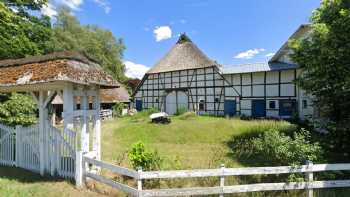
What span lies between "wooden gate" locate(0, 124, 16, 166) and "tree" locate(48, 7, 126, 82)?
2415 cm

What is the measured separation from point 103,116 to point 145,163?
21.9 m

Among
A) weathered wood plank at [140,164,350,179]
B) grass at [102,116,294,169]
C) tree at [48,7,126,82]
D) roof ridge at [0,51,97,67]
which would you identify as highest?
tree at [48,7,126,82]

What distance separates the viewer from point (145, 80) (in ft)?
101

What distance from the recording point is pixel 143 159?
702 cm

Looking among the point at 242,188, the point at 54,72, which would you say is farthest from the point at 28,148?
the point at 242,188

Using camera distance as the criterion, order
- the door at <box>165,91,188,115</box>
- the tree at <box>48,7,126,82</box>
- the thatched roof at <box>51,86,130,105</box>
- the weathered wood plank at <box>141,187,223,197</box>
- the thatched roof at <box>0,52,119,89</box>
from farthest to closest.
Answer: the tree at <box>48,7,126,82</box> → the thatched roof at <box>51,86,130,105</box> → the door at <box>165,91,188,115</box> → the thatched roof at <box>0,52,119,89</box> → the weathered wood plank at <box>141,187,223,197</box>

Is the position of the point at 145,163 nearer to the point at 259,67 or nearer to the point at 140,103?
the point at 259,67

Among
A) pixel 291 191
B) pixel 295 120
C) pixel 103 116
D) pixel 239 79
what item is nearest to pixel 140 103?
pixel 103 116

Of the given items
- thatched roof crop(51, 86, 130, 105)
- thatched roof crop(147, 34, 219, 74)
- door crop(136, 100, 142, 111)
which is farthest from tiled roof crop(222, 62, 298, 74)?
thatched roof crop(51, 86, 130, 105)

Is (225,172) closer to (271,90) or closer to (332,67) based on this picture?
(332,67)

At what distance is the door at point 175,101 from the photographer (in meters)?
27.4

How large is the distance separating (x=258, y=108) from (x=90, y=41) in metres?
26.9

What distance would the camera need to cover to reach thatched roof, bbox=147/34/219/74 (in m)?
26.3

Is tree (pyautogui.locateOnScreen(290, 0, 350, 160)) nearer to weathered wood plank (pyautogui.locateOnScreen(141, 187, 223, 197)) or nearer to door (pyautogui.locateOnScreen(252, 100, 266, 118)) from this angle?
weathered wood plank (pyautogui.locateOnScreen(141, 187, 223, 197))
